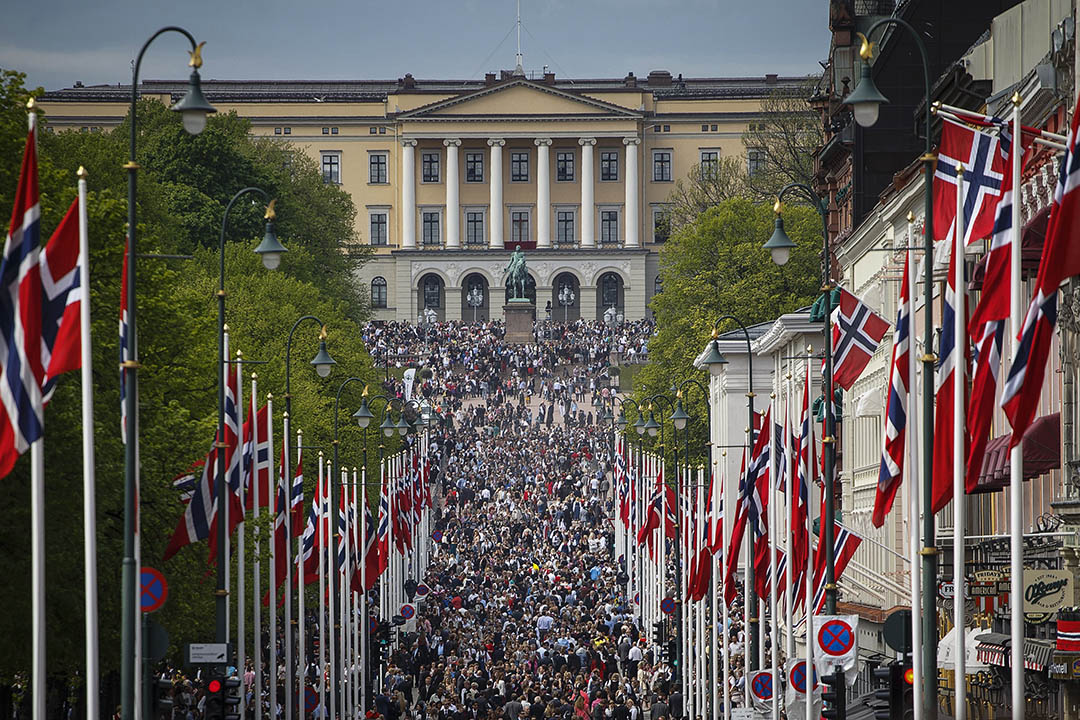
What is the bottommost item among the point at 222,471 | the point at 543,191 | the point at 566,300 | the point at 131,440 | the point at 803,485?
the point at 803,485

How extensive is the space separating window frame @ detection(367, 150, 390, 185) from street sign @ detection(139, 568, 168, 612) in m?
140

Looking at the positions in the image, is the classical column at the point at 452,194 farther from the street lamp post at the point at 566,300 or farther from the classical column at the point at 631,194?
the classical column at the point at 631,194

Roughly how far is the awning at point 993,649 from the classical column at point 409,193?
5155 inches

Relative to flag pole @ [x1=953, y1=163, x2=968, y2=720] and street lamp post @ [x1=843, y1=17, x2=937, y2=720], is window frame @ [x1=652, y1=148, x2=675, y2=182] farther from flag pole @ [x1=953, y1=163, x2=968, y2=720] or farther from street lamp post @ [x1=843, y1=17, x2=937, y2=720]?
flag pole @ [x1=953, y1=163, x2=968, y2=720]

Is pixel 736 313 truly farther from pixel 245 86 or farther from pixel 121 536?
pixel 245 86

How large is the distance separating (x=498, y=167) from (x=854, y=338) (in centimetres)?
13522

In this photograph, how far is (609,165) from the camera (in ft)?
537

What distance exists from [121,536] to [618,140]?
134 m

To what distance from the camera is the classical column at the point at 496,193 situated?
16100 cm

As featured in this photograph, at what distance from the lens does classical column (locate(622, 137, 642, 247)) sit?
16075cm

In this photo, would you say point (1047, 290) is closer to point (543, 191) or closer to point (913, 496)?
point (913, 496)

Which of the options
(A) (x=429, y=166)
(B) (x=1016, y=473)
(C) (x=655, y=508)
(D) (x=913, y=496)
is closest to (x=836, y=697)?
(D) (x=913, y=496)

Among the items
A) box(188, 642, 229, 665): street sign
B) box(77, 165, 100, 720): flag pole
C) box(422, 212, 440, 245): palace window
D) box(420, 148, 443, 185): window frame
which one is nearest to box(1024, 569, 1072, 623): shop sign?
box(188, 642, 229, 665): street sign

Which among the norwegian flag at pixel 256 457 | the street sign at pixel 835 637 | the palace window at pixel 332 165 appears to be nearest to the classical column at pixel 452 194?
the palace window at pixel 332 165
